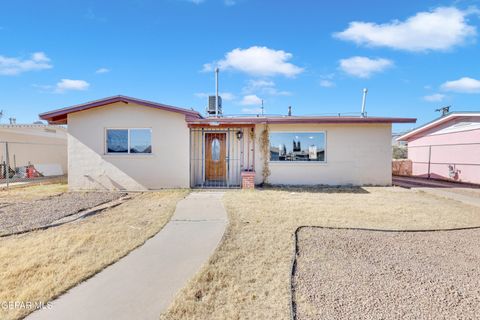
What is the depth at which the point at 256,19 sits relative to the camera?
13.5m

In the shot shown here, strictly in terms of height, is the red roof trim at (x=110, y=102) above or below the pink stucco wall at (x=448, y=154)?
above

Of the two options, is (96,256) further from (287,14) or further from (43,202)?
(287,14)

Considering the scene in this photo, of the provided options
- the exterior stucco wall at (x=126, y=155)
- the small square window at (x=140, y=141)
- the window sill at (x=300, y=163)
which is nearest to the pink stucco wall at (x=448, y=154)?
the window sill at (x=300, y=163)

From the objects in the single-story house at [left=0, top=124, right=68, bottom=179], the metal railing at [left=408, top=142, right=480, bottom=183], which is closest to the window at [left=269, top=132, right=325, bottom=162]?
the metal railing at [left=408, top=142, right=480, bottom=183]

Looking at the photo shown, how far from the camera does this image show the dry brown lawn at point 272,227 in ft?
9.06

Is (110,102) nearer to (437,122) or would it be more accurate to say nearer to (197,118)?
(197,118)

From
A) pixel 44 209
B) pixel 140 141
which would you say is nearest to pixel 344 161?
pixel 140 141

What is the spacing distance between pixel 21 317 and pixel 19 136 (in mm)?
16715

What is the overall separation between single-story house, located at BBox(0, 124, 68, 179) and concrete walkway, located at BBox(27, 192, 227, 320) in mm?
13584

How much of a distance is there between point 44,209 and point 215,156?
6.67 meters

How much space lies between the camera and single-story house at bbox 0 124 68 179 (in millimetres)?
14414

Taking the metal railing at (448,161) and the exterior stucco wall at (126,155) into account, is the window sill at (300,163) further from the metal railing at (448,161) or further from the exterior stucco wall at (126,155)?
the metal railing at (448,161)

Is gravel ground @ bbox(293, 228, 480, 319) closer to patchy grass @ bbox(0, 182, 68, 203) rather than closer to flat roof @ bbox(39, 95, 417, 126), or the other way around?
flat roof @ bbox(39, 95, 417, 126)

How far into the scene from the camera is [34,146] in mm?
15789
